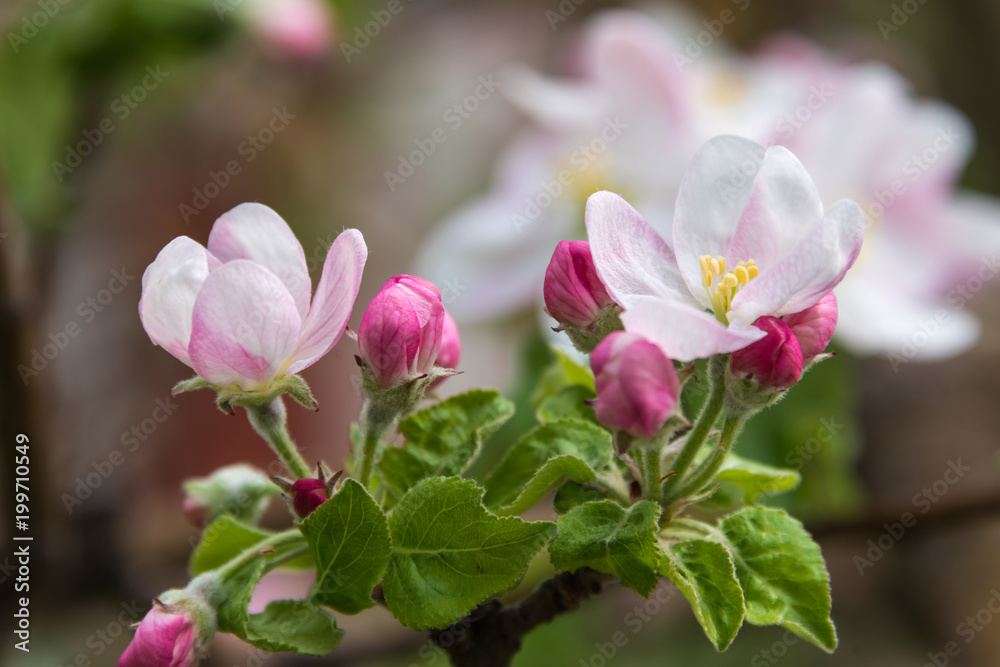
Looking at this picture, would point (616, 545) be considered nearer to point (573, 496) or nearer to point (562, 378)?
point (573, 496)

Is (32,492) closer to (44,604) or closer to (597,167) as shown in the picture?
(44,604)

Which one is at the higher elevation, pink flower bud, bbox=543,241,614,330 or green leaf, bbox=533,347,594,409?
pink flower bud, bbox=543,241,614,330

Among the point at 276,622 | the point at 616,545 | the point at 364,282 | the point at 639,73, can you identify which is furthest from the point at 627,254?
the point at 364,282

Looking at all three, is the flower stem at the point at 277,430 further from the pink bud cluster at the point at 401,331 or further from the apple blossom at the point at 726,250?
the apple blossom at the point at 726,250

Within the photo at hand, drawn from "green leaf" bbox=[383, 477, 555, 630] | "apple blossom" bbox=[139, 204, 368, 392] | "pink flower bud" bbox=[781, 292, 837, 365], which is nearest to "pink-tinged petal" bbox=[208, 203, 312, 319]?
"apple blossom" bbox=[139, 204, 368, 392]

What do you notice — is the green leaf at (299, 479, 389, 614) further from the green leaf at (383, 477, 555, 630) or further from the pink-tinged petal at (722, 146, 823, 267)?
the pink-tinged petal at (722, 146, 823, 267)

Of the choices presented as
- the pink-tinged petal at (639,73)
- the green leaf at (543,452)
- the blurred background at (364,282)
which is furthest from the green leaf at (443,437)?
the pink-tinged petal at (639,73)
